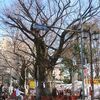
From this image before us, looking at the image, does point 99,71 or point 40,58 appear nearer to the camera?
point 40,58

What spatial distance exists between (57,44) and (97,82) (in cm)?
1115

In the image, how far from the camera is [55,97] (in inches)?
1647

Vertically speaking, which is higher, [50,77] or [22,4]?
[22,4]

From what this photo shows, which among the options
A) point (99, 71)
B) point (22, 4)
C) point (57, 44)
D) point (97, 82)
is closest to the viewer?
point (22, 4)

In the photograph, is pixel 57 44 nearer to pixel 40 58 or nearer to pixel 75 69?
pixel 40 58

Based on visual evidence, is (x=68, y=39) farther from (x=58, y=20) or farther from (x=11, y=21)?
(x=11, y=21)

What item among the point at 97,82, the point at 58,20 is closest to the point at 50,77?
the point at 58,20

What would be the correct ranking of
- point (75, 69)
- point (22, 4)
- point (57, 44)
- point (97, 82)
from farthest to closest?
point (75, 69) < point (97, 82) < point (57, 44) < point (22, 4)

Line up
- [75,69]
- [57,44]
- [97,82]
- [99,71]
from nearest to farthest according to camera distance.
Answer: [57,44]
[97,82]
[75,69]
[99,71]

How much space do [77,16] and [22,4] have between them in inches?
253

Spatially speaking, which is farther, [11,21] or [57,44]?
[57,44]

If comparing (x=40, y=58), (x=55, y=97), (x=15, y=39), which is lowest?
(x=55, y=97)

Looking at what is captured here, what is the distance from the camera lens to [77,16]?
41750 mm

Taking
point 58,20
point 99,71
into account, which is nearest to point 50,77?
point 58,20
